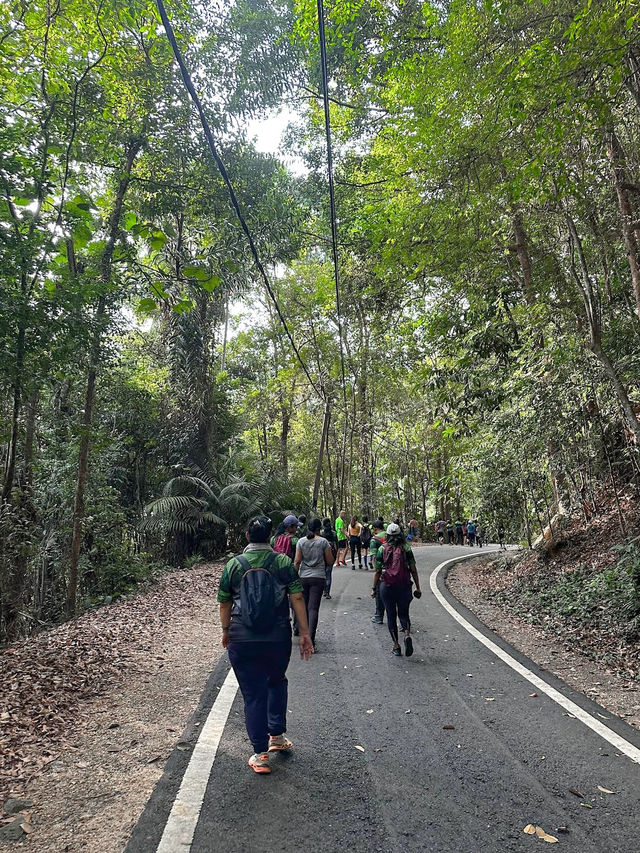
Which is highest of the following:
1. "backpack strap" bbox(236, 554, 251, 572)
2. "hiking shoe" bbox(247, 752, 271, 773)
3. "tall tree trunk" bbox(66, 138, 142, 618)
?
"tall tree trunk" bbox(66, 138, 142, 618)

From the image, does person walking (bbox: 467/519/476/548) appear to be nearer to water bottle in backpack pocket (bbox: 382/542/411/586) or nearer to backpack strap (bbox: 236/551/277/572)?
water bottle in backpack pocket (bbox: 382/542/411/586)

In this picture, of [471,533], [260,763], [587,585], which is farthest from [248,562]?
[471,533]

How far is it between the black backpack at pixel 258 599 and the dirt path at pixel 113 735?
1.30 m

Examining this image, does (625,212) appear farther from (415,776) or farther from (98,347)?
(98,347)

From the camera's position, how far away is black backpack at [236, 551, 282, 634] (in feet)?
13.2

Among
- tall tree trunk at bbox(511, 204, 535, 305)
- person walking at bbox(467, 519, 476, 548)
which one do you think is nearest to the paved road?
tall tree trunk at bbox(511, 204, 535, 305)

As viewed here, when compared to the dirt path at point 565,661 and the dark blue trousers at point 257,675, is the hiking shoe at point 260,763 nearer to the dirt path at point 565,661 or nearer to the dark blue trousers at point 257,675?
the dark blue trousers at point 257,675

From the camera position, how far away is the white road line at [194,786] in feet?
10.4

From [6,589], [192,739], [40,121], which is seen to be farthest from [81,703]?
[40,121]

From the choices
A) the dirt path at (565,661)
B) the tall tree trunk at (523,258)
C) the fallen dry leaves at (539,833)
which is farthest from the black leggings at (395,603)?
the tall tree trunk at (523,258)

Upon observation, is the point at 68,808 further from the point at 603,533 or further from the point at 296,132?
the point at 296,132

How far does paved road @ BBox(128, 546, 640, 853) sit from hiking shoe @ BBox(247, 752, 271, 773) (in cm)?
6

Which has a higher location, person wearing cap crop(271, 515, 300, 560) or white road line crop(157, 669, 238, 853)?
person wearing cap crop(271, 515, 300, 560)

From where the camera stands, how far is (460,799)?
360 centimetres
